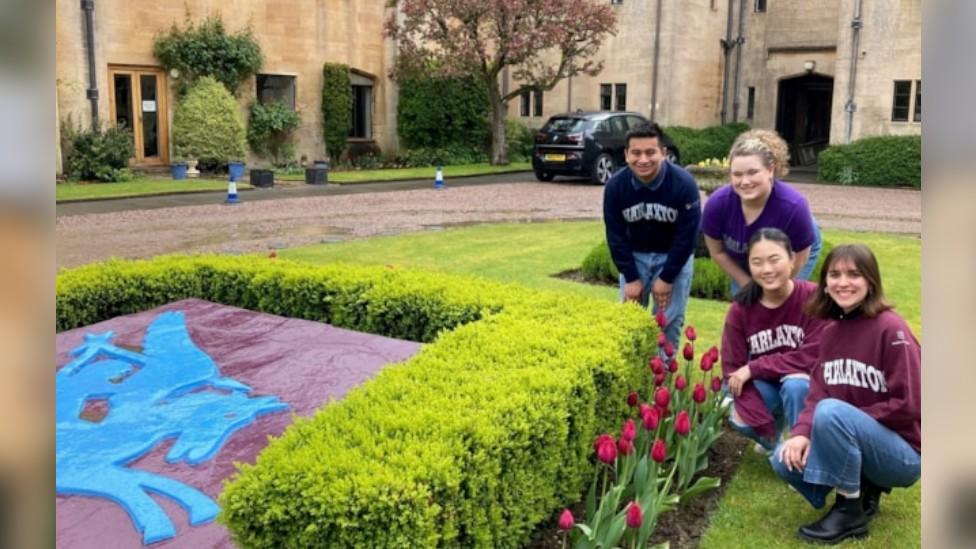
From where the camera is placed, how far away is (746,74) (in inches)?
1102

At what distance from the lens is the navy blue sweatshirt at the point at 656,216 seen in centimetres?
530

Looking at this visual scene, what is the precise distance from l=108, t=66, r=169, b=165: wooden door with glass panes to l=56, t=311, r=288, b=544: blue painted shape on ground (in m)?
16.7

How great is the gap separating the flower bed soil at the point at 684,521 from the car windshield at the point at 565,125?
16.7m

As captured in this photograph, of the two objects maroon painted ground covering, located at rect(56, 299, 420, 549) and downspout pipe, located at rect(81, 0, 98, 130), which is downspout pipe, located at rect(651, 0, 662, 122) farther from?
maroon painted ground covering, located at rect(56, 299, 420, 549)

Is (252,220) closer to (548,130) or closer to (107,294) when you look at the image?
(107,294)

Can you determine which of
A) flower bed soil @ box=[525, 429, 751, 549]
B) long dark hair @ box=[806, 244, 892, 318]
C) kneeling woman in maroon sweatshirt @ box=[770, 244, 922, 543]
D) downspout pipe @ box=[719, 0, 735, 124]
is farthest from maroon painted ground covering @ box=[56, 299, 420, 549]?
downspout pipe @ box=[719, 0, 735, 124]

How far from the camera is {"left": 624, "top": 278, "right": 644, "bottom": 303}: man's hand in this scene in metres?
5.64

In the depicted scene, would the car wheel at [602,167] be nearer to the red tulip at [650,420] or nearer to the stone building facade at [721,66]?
the stone building facade at [721,66]

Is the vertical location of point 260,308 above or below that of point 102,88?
below

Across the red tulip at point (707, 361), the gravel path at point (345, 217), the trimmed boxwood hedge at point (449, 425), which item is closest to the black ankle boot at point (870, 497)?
the red tulip at point (707, 361)

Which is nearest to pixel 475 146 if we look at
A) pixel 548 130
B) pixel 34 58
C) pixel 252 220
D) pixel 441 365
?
pixel 548 130

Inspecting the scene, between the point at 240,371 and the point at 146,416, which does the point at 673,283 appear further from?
the point at 146,416

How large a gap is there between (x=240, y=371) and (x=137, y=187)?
14.0 m

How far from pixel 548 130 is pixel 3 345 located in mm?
20976
